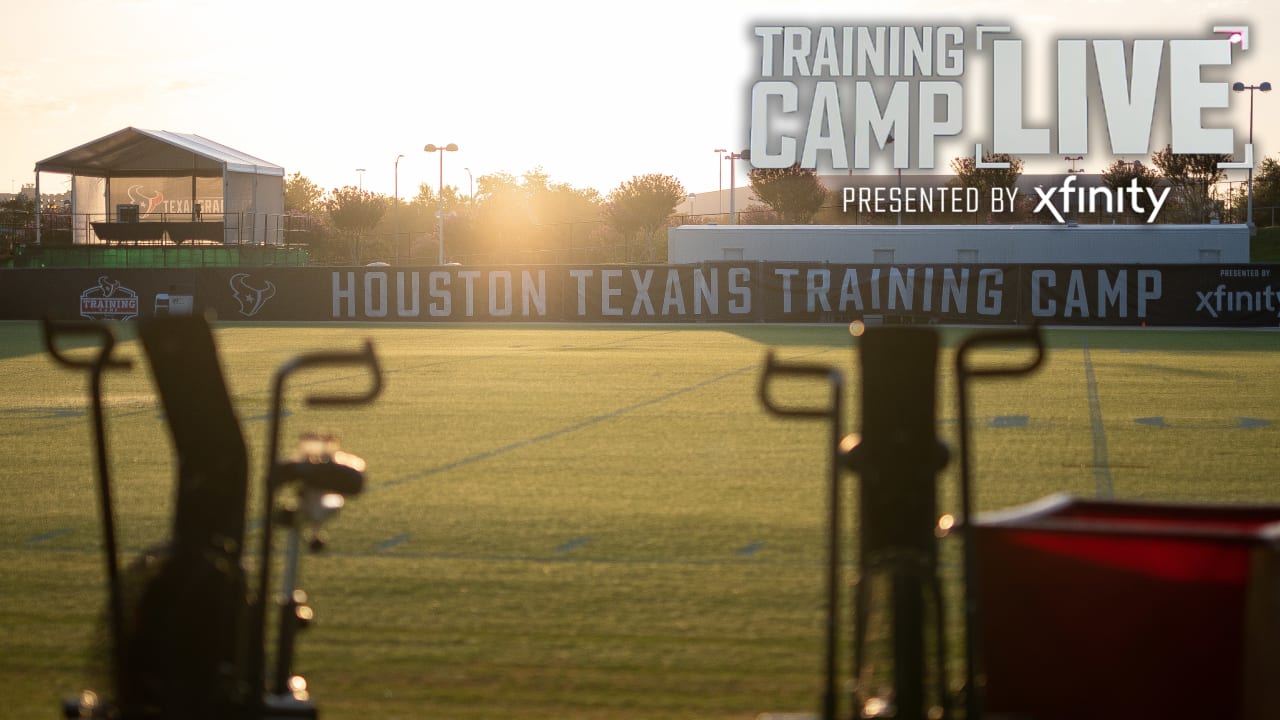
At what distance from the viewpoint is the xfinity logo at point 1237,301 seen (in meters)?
36.0

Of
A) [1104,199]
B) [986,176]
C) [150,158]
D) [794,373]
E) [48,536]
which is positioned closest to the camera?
[794,373]

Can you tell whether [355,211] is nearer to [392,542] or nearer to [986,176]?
[986,176]

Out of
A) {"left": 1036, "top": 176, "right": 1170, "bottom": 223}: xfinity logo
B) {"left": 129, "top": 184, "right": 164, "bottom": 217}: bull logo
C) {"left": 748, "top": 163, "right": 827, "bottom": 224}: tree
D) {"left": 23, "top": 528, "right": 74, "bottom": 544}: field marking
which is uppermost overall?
{"left": 748, "top": 163, "right": 827, "bottom": 224}: tree

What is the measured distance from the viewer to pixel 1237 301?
36156mm

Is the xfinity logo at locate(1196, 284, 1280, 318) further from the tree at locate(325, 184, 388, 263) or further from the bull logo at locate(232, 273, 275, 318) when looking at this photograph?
the tree at locate(325, 184, 388, 263)

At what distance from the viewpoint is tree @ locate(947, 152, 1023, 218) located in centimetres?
7294

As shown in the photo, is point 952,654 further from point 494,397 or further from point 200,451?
point 494,397

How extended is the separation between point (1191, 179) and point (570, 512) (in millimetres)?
67087

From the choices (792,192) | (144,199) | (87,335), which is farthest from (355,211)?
(87,335)

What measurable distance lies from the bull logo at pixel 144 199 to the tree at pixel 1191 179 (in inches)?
1695

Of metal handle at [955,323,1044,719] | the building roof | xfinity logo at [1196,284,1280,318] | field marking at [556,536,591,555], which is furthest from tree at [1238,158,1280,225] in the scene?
metal handle at [955,323,1044,719]

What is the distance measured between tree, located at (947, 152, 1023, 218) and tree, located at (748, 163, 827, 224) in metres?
7.29

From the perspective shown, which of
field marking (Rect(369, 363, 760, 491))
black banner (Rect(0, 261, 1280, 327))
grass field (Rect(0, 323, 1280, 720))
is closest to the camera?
grass field (Rect(0, 323, 1280, 720))

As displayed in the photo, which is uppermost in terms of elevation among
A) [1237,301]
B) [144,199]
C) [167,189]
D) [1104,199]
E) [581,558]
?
[1104,199]
